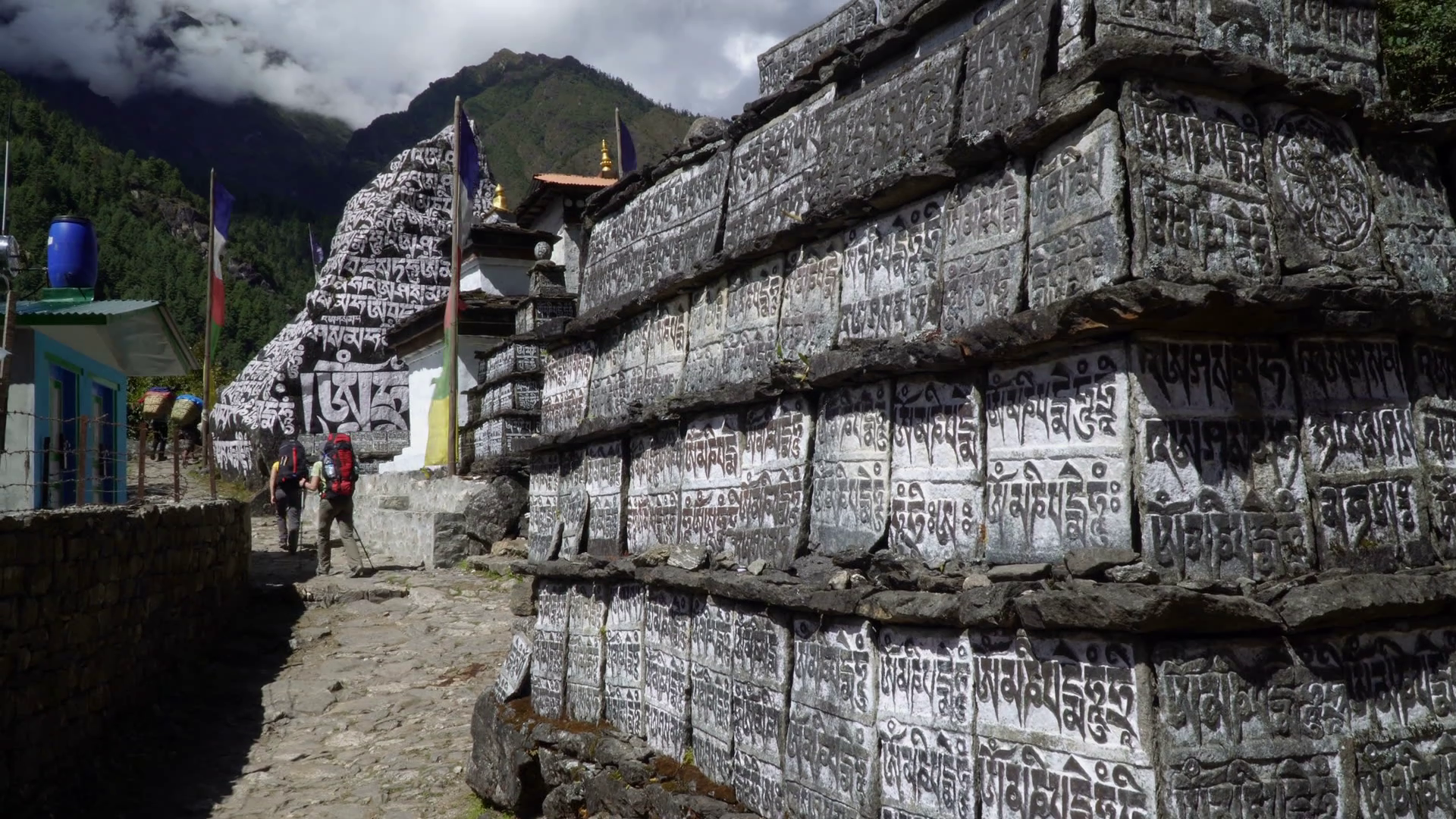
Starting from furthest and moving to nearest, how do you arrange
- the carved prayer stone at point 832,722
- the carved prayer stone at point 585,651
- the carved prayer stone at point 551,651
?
the carved prayer stone at point 551,651 → the carved prayer stone at point 585,651 → the carved prayer stone at point 832,722

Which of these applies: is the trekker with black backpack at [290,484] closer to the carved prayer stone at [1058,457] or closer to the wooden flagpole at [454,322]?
the wooden flagpole at [454,322]

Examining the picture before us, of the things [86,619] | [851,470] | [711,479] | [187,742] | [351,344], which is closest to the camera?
[851,470]

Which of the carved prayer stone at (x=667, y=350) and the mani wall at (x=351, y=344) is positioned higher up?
the mani wall at (x=351, y=344)

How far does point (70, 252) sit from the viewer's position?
13.6 metres

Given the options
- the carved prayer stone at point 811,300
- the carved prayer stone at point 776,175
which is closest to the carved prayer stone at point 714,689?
the carved prayer stone at point 811,300

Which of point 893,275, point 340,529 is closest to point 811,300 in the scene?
point 893,275

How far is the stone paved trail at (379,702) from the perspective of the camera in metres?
7.45

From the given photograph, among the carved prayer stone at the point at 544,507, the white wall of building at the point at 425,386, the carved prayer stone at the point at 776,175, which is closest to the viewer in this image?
the carved prayer stone at the point at 776,175

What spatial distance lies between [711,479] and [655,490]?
64 cm

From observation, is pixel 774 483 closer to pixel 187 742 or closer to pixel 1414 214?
pixel 1414 214

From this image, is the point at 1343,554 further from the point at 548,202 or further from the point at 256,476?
the point at 256,476

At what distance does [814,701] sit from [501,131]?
89.8 metres

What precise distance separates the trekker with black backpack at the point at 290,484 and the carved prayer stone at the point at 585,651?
32.2 ft

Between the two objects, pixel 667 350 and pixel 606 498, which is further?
pixel 606 498
